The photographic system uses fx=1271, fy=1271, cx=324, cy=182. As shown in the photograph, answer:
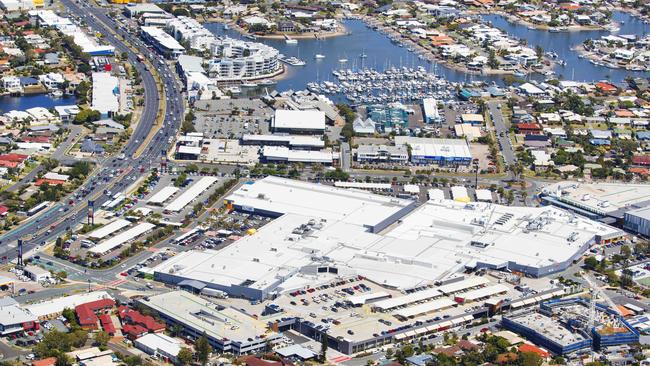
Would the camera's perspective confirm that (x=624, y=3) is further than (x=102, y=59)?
Yes

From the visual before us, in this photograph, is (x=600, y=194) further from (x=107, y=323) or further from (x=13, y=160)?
(x=13, y=160)

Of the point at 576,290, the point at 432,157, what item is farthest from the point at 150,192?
the point at 576,290

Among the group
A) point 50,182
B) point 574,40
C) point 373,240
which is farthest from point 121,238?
point 574,40

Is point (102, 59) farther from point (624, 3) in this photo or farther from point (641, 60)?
point (624, 3)

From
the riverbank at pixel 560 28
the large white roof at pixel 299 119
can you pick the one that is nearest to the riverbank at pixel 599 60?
the riverbank at pixel 560 28

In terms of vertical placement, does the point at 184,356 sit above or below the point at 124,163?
above

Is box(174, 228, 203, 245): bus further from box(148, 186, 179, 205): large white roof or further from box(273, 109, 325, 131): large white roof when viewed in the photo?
box(273, 109, 325, 131): large white roof
